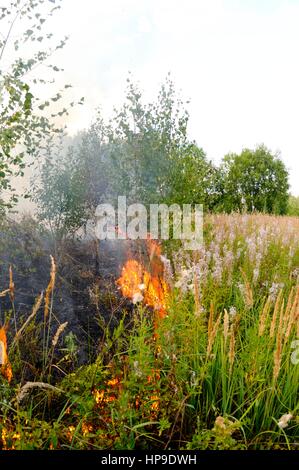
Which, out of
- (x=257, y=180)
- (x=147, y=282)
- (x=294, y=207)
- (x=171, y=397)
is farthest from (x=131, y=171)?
(x=294, y=207)

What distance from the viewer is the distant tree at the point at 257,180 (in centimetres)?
2202

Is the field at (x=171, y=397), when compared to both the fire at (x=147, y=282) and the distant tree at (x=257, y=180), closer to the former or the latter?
the fire at (x=147, y=282)

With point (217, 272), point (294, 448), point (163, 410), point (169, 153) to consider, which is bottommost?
point (294, 448)

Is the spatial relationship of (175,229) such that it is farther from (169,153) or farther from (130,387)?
(130,387)

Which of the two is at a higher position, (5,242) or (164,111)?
(164,111)

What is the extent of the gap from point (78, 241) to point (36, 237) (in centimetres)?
122

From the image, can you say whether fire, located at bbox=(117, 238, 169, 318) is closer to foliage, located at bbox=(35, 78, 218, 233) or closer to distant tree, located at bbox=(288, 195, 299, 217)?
foliage, located at bbox=(35, 78, 218, 233)

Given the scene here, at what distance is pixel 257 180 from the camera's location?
22.0m

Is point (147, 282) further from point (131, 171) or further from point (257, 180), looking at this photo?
point (257, 180)

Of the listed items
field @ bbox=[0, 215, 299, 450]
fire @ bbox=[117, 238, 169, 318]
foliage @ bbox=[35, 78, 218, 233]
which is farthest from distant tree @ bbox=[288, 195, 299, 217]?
field @ bbox=[0, 215, 299, 450]

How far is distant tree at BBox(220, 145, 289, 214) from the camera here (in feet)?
72.3

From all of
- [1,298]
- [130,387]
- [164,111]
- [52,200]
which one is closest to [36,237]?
[52,200]
